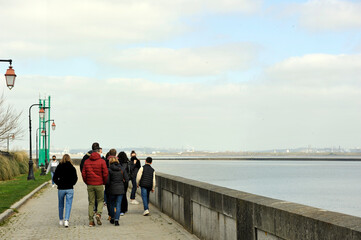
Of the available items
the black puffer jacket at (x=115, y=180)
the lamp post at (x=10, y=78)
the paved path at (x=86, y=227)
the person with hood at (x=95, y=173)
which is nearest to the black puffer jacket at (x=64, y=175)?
the person with hood at (x=95, y=173)

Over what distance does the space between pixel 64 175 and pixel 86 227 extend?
137 centimetres

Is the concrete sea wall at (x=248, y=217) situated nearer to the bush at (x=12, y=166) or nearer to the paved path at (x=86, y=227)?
the paved path at (x=86, y=227)

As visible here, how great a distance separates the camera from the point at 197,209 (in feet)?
37.4

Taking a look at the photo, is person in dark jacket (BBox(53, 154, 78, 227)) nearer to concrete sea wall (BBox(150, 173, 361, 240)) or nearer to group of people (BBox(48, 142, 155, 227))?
group of people (BBox(48, 142, 155, 227))

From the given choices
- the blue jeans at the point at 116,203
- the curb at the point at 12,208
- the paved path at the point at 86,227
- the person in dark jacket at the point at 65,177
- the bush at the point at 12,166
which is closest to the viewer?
the paved path at the point at 86,227

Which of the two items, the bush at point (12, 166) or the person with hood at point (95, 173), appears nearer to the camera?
the person with hood at point (95, 173)

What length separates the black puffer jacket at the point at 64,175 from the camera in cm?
1336

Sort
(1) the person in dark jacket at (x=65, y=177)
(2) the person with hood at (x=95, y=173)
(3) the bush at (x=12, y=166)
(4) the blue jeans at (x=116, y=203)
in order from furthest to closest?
(3) the bush at (x=12, y=166)
(4) the blue jeans at (x=116, y=203)
(1) the person in dark jacket at (x=65, y=177)
(2) the person with hood at (x=95, y=173)

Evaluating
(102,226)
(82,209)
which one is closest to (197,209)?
(102,226)

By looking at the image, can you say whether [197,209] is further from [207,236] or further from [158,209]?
[158,209]

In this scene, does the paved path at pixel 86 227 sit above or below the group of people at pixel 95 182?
below

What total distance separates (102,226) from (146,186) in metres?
2.24

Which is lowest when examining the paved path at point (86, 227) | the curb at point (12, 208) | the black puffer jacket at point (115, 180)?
the paved path at point (86, 227)

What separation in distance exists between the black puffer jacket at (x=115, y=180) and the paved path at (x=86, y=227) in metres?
0.86
